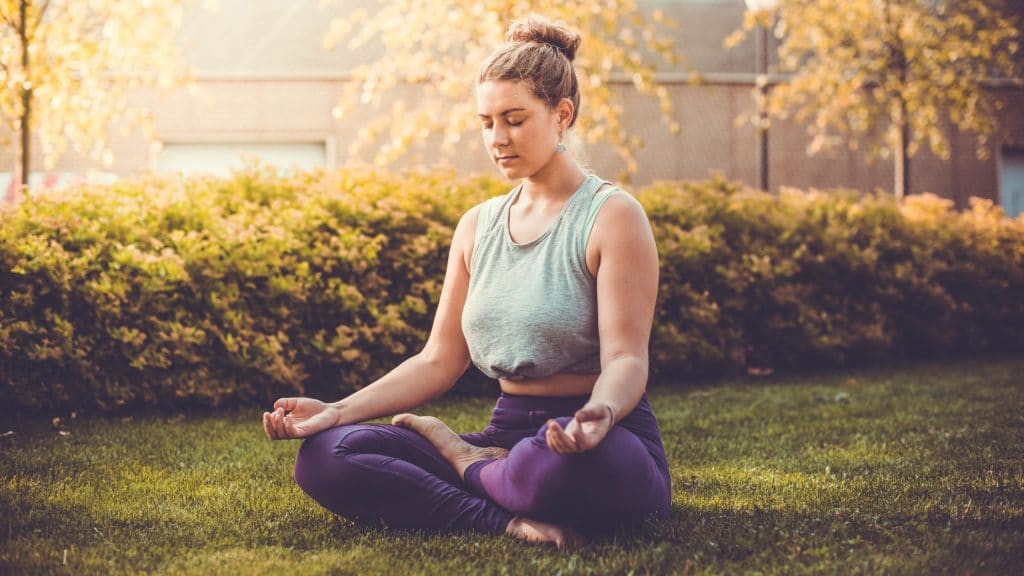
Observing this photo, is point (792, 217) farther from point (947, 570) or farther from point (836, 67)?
point (836, 67)

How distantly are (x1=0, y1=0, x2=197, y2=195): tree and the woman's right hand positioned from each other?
19.2 feet

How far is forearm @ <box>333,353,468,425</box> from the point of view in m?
3.34

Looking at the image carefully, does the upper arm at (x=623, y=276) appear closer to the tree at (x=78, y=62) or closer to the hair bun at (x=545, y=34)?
the hair bun at (x=545, y=34)

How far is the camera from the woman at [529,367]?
9.81 feet

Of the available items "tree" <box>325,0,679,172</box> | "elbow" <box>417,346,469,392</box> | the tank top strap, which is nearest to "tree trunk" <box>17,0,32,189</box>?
"tree" <box>325,0,679,172</box>

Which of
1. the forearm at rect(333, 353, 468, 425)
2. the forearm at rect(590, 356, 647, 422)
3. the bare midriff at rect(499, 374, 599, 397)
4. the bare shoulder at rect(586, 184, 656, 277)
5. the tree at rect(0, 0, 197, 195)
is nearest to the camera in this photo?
the forearm at rect(590, 356, 647, 422)

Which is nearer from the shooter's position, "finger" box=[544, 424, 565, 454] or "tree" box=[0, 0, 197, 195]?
"finger" box=[544, 424, 565, 454]

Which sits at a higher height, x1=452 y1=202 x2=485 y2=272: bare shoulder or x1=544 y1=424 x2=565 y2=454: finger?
x1=452 y1=202 x2=485 y2=272: bare shoulder

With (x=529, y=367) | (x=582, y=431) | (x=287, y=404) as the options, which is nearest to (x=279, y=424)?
(x=287, y=404)

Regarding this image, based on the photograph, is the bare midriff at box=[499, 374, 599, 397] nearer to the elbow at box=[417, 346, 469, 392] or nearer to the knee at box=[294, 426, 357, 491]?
the elbow at box=[417, 346, 469, 392]

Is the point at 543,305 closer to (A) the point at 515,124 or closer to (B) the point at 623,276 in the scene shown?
(B) the point at 623,276

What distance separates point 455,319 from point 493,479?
0.67 meters

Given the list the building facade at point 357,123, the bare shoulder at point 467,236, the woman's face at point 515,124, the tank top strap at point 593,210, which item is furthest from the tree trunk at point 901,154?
the woman's face at point 515,124

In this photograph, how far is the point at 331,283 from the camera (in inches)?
251
